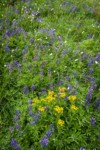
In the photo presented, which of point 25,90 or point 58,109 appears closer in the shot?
point 58,109

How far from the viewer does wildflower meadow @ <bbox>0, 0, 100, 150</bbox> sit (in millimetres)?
4070

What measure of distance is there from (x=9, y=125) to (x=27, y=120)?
0.30 metres

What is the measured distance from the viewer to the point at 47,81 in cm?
475

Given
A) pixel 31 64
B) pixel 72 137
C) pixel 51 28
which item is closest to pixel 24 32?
pixel 51 28

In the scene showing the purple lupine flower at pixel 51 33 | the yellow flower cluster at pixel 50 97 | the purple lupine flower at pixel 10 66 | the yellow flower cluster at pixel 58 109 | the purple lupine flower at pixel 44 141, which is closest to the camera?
the purple lupine flower at pixel 44 141

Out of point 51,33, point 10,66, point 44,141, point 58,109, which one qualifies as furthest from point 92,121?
point 51,33

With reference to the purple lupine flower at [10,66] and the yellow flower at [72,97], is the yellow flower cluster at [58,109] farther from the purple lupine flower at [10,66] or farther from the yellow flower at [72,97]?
the purple lupine flower at [10,66]

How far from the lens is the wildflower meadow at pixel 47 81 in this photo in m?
4.07

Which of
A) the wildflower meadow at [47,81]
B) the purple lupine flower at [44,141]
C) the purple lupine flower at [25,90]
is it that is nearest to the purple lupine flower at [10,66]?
the wildflower meadow at [47,81]

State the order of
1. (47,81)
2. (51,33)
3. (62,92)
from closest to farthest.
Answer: (62,92) → (47,81) → (51,33)

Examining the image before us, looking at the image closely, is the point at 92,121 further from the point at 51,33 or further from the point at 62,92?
the point at 51,33

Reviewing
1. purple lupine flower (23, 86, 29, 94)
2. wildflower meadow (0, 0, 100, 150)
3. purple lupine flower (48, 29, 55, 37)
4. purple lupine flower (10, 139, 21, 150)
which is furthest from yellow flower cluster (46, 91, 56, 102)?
purple lupine flower (48, 29, 55, 37)

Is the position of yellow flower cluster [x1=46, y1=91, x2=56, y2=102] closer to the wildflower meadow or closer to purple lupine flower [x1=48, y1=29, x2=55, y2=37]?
the wildflower meadow

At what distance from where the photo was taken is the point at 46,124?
4.14m
